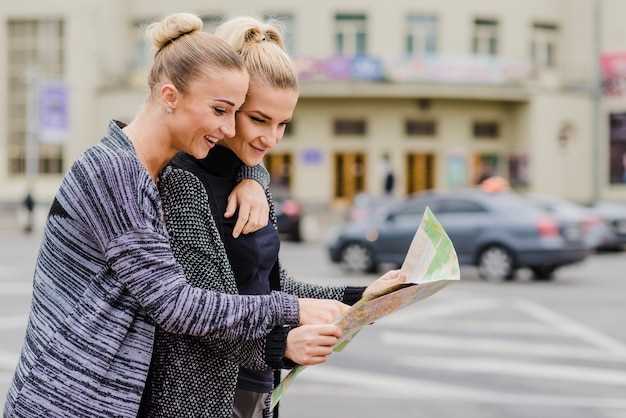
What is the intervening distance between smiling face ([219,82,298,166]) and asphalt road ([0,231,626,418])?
4.08 metres

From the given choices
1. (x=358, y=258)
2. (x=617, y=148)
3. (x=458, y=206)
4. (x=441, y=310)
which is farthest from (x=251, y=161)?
(x=617, y=148)

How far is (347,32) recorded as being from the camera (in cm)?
3725

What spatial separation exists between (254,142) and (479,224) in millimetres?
13641

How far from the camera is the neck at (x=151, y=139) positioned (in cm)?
210

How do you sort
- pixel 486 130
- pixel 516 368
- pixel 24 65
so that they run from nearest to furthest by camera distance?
pixel 516 368
pixel 486 130
pixel 24 65

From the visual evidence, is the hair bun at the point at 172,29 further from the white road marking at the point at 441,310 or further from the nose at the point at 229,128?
the white road marking at the point at 441,310

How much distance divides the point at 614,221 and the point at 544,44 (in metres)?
18.3

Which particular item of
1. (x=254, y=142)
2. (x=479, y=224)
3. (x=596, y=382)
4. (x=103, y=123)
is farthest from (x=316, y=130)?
(x=254, y=142)

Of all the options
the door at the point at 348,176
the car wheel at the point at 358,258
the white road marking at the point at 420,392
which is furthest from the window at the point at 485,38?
the white road marking at the point at 420,392

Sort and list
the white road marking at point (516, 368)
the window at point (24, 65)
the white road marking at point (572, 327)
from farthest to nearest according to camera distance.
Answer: the window at point (24, 65)
the white road marking at point (572, 327)
the white road marking at point (516, 368)

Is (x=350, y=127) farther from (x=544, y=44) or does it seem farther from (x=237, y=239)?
(x=237, y=239)

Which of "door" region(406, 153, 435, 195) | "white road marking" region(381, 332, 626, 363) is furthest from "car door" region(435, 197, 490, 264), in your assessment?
"door" region(406, 153, 435, 195)

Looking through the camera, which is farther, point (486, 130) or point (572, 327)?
point (486, 130)

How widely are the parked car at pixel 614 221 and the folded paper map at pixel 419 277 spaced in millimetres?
20584
